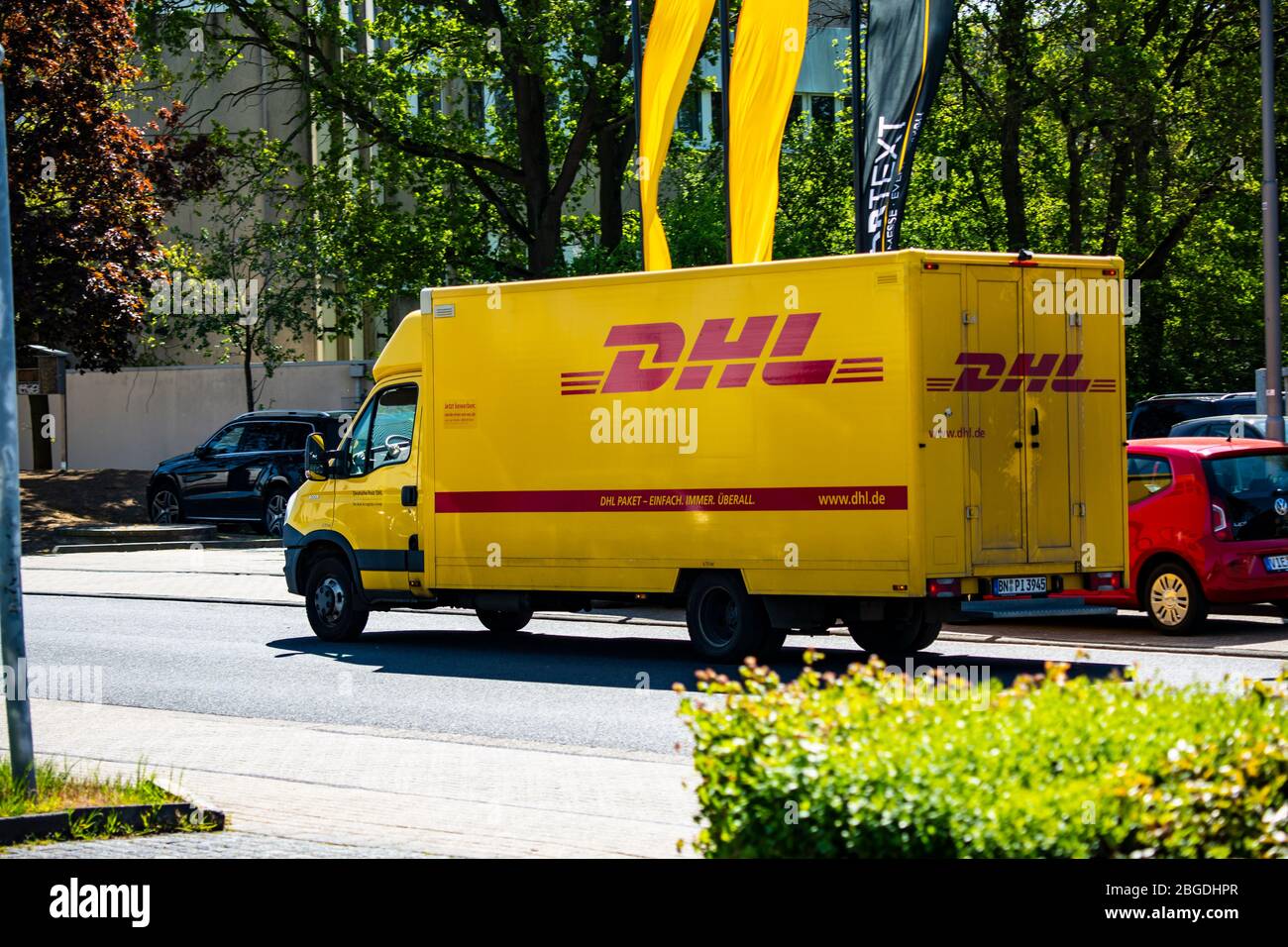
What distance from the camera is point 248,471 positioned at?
31.5 m

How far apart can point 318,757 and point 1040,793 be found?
6900 millimetres

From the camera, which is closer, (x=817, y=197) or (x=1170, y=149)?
(x=1170, y=149)

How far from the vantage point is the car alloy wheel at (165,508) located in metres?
32.2

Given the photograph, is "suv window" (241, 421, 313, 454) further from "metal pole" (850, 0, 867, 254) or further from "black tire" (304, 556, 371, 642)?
"black tire" (304, 556, 371, 642)

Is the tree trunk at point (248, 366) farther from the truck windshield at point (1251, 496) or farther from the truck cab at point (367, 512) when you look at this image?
the truck windshield at point (1251, 496)

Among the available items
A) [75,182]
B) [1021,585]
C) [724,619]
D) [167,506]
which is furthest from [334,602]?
[75,182]

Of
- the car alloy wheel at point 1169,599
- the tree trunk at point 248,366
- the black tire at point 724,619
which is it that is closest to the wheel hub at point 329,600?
the black tire at point 724,619

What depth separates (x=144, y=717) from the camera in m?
12.5

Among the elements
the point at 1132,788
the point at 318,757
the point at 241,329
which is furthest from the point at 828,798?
the point at 241,329

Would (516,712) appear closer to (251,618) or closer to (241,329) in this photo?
(251,618)

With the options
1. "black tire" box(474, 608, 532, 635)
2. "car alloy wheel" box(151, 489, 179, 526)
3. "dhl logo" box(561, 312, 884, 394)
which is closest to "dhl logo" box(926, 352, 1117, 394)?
"dhl logo" box(561, 312, 884, 394)

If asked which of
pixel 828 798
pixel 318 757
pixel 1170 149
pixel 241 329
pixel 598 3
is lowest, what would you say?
pixel 318 757

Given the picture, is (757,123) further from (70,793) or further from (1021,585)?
(70,793)

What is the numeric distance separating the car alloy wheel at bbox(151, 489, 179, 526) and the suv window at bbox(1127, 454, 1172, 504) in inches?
794
